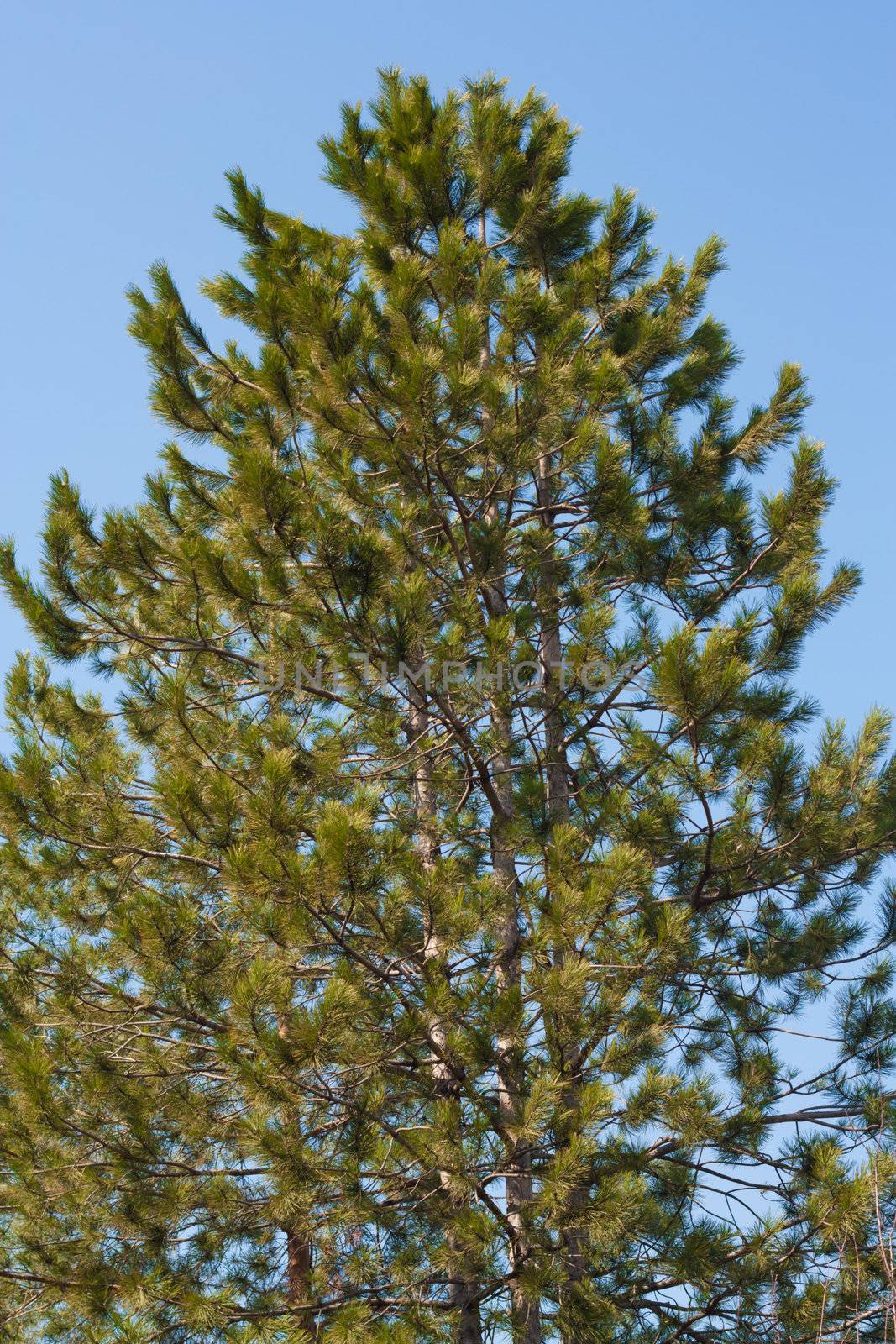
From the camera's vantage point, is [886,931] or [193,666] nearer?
[886,931]

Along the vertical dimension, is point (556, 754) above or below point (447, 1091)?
above

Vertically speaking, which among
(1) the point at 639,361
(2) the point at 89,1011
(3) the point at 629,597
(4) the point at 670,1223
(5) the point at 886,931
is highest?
(1) the point at 639,361

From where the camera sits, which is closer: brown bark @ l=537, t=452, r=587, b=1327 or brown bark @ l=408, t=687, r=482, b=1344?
brown bark @ l=408, t=687, r=482, b=1344

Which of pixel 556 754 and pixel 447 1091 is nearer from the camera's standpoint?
pixel 447 1091

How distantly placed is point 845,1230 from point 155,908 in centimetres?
315

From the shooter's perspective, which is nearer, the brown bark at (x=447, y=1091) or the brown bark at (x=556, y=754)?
the brown bark at (x=447, y=1091)

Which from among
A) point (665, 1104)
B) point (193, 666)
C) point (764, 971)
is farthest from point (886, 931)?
point (193, 666)

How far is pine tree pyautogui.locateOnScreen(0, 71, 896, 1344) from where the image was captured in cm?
527

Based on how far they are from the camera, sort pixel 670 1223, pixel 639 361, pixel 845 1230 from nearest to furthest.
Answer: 1. pixel 845 1230
2. pixel 670 1223
3. pixel 639 361

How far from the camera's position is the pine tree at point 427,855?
5266 mm

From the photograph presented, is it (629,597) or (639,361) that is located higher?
(639,361)

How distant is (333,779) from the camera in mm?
6512

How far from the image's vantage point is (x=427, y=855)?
6.80 m

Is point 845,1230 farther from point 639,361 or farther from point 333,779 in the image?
point 639,361
